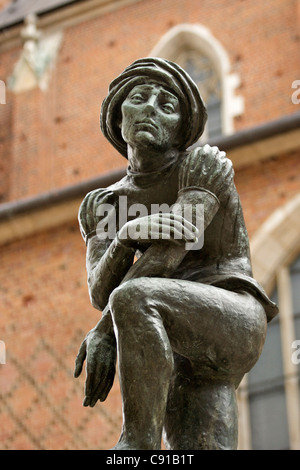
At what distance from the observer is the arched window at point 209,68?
12.8 m

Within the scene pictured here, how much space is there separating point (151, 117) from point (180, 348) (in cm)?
67

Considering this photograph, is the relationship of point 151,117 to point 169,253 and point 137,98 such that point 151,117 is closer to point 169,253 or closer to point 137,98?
point 137,98

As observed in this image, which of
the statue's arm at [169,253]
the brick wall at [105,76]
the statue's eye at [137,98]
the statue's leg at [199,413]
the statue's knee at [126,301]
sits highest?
the brick wall at [105,76]

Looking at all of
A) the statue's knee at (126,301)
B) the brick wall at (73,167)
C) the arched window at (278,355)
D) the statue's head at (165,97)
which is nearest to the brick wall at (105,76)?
the brick wall at (73,167)

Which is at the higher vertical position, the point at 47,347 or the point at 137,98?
the point at 47,347

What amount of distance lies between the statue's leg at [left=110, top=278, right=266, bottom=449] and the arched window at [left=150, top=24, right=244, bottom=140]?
10.2m

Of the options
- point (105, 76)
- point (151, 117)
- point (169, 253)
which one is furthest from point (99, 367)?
point (105, 76)

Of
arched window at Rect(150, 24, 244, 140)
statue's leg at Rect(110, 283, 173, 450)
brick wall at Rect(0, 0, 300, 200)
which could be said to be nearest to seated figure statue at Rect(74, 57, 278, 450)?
statue's leg at Rect(110, 283, 173, 450)

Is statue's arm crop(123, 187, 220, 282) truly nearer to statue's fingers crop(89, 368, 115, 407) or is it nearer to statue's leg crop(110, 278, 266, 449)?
statue's leg crop(110, 278, 266, 449)

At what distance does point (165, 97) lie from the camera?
2.75 meters

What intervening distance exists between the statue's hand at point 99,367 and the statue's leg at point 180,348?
16 centimetres

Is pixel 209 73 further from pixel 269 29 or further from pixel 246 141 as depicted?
pixel 246 141

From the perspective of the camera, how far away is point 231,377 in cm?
246

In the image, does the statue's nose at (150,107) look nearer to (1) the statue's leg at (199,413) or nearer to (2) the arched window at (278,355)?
(1) the statue's leg at (199,413)
